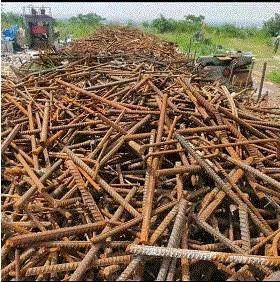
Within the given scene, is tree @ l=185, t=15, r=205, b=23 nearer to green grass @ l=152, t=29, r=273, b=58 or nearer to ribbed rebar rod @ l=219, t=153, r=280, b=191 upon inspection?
green grass @ l=152, t=29, r=273, b=58

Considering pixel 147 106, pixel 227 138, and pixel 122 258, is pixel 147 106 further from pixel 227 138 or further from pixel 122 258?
pixel 122 258

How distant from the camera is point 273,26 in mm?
35094

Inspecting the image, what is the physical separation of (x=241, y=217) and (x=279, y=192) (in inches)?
25.1

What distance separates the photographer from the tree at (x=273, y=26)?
3403cm

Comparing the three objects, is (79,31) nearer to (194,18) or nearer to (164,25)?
(164,25)

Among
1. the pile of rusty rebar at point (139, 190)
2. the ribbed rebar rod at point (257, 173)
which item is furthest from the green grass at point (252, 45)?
the ribbed rebar rod at point (257, 173)

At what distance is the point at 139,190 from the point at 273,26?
38137 mm

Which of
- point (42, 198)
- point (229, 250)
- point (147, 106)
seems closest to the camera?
point (229, 250)

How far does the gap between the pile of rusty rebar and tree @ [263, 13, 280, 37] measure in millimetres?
34766

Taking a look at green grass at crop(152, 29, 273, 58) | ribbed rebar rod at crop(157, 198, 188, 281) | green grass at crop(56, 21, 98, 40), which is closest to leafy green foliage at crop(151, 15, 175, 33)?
green grass at crop(152, 29, 273, 58)

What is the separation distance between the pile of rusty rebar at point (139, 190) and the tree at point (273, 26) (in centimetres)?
3477

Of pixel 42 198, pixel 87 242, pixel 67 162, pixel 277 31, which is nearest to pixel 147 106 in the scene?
pixel 67 162

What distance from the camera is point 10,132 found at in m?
3.73

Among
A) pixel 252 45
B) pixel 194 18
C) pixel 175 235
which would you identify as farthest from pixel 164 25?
pixel 175 235
